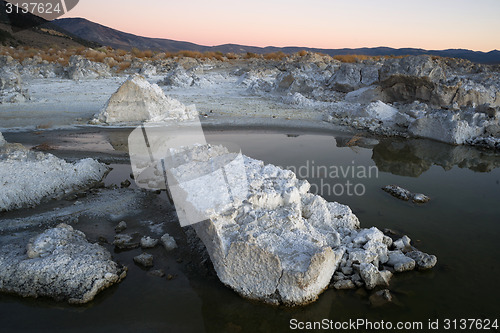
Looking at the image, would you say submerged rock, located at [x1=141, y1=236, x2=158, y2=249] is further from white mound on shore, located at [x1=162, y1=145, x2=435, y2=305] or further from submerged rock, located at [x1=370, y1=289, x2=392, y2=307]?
submerged rock, located at [x1=370, y1=289, x2=392, y2=307]

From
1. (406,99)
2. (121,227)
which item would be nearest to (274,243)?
(121,227)

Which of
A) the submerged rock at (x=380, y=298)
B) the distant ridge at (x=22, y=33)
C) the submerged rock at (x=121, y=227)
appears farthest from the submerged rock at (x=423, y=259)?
the distant ridge at (x=22, y=33)

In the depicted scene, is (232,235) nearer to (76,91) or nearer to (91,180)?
(91,180)

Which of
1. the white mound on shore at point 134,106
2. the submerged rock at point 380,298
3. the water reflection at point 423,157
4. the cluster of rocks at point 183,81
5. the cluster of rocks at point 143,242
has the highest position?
the cluster of rocks at point 183,81

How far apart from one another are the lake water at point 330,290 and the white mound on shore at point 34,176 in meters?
0.29

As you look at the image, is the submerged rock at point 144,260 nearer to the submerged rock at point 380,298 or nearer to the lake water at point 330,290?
the lake water at point 330,290

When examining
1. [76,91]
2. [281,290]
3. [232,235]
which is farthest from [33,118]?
[281,290]

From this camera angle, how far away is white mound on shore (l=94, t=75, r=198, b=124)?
966cm

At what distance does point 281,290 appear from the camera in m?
3.36

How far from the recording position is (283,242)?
364 centimetres

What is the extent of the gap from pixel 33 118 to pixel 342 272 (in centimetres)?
971

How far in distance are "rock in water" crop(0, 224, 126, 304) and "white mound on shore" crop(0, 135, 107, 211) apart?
1.39 metres

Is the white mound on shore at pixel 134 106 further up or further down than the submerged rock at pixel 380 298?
further up

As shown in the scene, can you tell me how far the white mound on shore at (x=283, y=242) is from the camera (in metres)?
3.36
